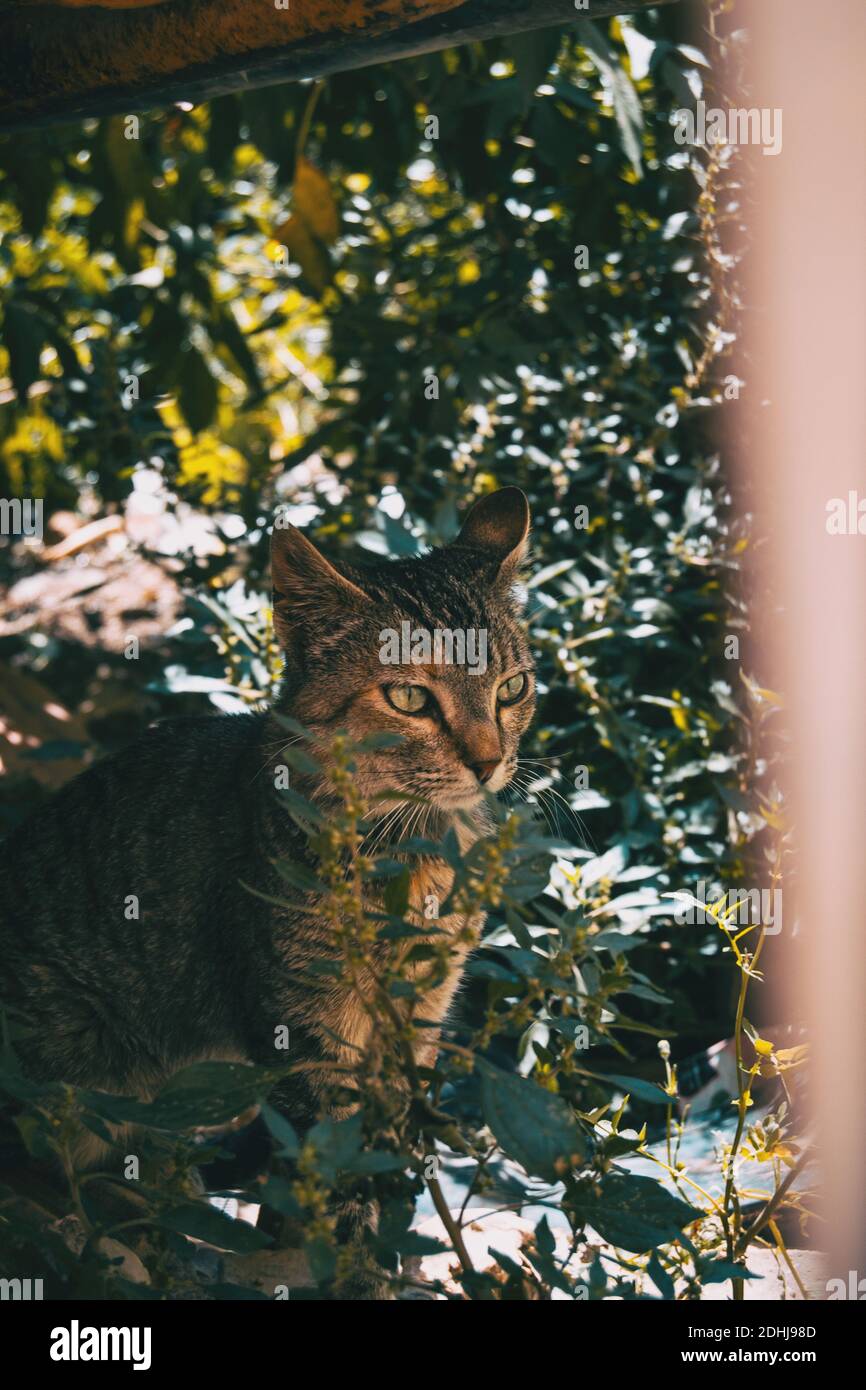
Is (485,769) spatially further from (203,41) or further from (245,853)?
(203,41)

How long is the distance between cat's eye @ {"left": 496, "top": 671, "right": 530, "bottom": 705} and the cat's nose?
180 millimetres

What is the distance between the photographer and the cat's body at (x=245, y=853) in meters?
2.64

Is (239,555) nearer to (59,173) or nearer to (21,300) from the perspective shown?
(21,300)

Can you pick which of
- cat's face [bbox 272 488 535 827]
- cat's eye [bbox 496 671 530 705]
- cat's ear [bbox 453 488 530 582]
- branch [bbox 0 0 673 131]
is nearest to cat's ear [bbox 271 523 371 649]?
cat's face [bbox 272 488 535 827]

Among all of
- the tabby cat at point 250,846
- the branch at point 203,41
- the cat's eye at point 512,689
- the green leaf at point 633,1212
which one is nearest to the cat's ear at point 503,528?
the tabby cat at point 250,846

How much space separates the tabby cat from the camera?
8.66 feet

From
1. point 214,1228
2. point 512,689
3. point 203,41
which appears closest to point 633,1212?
point 214,1228

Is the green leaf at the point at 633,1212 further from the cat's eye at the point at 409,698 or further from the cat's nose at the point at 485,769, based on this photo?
the cat's eye at the point at 409,698

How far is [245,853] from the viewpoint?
278 centimetres

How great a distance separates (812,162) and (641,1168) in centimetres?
204

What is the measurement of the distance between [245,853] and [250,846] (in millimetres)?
20

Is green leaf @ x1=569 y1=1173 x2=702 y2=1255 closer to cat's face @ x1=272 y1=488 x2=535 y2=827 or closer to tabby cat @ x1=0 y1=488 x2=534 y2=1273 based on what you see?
tabby cat @ x1=0 y1=488 x2=534 y2=1273
